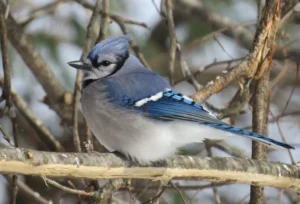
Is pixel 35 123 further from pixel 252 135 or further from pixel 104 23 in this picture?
pixel 252 135

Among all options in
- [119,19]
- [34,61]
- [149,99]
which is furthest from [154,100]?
[34,61]

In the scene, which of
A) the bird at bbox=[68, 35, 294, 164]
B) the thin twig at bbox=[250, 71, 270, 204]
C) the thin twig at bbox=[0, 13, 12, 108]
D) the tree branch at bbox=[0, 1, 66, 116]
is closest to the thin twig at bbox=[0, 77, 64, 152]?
the tree branch at bbox=[0, 1, 66, 116]

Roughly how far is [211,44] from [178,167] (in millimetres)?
2239

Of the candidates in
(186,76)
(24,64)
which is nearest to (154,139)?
(186,76)

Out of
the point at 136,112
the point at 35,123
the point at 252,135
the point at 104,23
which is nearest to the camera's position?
the point at 252,135

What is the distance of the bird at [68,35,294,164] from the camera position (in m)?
2.62

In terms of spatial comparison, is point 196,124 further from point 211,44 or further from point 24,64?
point 211,44

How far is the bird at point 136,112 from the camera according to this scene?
103 inches

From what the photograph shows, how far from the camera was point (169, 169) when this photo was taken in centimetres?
253

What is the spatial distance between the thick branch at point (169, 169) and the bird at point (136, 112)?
6cm

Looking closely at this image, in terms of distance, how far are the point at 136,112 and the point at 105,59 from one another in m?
0.28

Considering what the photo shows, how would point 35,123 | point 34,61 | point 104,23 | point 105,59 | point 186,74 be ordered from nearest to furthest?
point 105,59, point 104,23, point 186,74, point 35,123, point 34,61

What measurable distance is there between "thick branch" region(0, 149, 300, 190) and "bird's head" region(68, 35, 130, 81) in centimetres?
50

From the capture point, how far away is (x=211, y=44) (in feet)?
15.3
